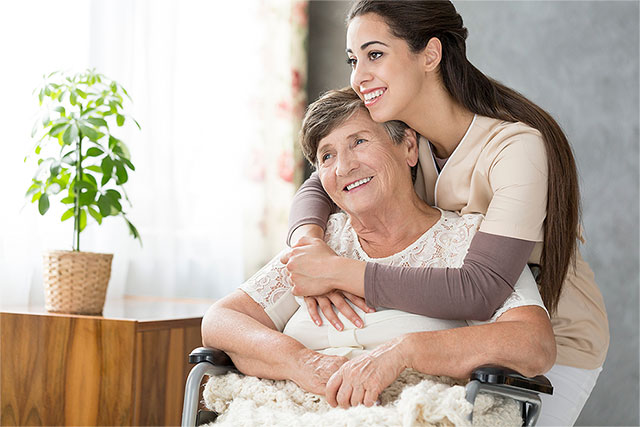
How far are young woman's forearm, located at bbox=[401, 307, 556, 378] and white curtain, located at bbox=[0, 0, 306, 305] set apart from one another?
59.8 inches

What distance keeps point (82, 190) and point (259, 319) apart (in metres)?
0.86

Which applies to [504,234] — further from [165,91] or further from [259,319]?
[165,91]

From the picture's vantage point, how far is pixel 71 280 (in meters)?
2.10

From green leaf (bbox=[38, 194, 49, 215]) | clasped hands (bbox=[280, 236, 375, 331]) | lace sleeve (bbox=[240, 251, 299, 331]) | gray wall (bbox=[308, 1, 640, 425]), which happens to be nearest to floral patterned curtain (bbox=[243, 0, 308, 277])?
gray wall (bbox=[308, 1, 640, 425])

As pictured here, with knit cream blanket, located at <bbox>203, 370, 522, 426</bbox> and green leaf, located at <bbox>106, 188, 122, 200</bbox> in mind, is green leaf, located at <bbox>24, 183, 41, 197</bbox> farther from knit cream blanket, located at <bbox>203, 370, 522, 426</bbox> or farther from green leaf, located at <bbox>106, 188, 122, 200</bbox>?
knit cream blanket, located at <bbox>203, 370, 522, 426</bbox>

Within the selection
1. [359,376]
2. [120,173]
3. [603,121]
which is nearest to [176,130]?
[120,173]

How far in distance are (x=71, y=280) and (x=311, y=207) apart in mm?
796

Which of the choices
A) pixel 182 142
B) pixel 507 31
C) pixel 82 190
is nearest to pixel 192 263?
pixel 182 142

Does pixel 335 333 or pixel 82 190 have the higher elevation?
pixel 82 190

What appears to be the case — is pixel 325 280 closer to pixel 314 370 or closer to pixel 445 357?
pixel 314 370

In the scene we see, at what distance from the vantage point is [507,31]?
319cm

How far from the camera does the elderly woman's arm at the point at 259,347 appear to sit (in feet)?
4.97

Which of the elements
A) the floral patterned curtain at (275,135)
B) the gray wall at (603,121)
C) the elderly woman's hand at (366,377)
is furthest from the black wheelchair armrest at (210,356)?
the gray wall at (603,121)

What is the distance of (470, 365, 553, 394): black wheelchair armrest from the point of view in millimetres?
1327
